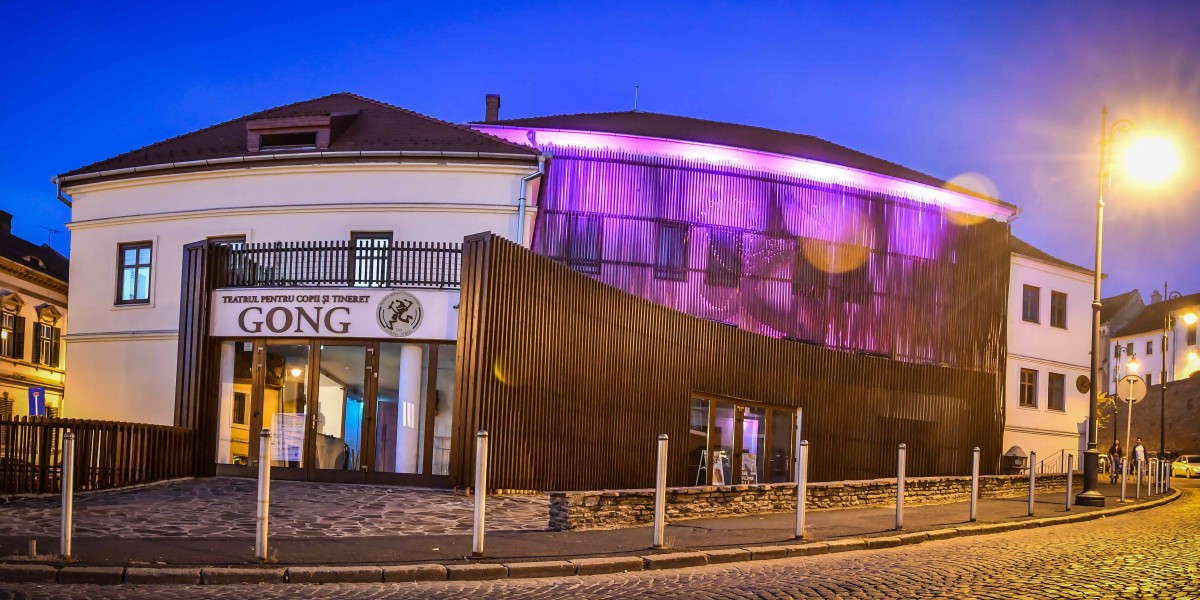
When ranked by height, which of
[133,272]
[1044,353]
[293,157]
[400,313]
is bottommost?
[400,313]

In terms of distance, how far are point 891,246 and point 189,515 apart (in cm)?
2339

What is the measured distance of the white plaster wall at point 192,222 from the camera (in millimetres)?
26109

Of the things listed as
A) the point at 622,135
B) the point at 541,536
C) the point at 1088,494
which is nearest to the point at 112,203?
the point at 622,135

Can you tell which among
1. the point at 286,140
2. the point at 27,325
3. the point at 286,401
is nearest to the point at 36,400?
the point at 286,401

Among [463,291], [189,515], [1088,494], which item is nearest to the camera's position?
[189,515]

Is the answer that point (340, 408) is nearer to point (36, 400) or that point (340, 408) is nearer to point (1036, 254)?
point (36, 400)

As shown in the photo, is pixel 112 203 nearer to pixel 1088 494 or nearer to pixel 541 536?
pixel 541 536

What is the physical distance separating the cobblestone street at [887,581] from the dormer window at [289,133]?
18505 mm

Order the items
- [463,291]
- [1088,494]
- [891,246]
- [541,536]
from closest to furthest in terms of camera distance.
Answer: [541,536] < [463,291] < [1088,494] < [891,246]

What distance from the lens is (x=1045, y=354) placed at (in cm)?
4031

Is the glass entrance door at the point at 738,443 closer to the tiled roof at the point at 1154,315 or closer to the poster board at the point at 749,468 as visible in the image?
the poster board at the point at 749,468

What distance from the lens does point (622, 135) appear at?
93.1 feet

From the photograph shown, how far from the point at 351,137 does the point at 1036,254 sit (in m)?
25.6

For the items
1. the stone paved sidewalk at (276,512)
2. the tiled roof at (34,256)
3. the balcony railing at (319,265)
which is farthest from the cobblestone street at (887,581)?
the tiled roof at (34,256)
